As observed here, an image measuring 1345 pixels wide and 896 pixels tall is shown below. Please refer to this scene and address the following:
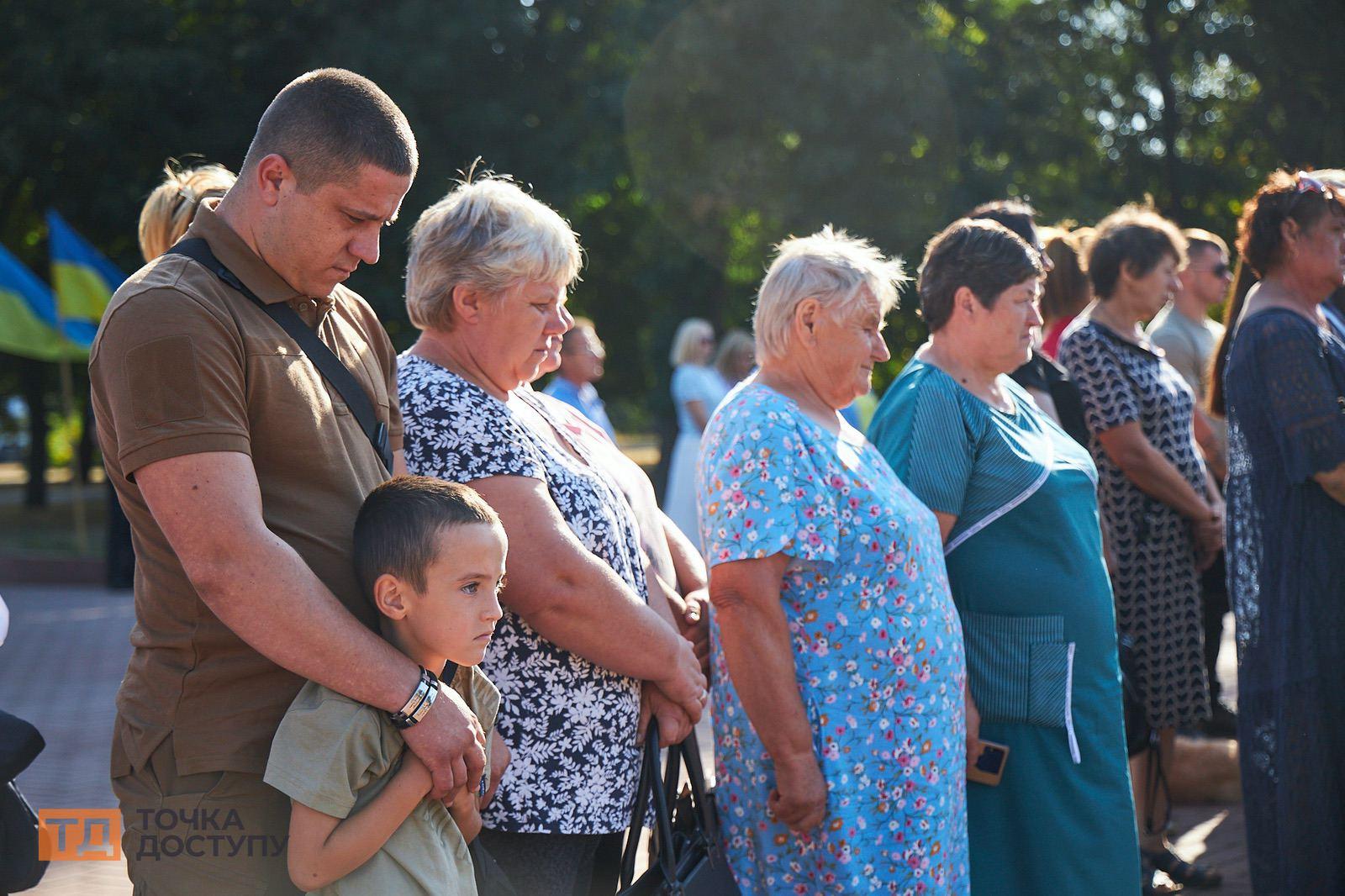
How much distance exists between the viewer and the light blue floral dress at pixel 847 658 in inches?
116

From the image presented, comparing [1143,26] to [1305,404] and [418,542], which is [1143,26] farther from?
[418,542]

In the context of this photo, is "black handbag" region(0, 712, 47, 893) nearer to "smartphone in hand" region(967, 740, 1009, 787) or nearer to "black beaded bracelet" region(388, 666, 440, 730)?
"black beaded bracelet" region(388, 666, 440, 730)

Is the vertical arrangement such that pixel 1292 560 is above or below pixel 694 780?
above

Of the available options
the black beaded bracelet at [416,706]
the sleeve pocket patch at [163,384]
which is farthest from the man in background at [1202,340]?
the sleeve pocket patch at [163,384]

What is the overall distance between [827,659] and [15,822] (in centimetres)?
169

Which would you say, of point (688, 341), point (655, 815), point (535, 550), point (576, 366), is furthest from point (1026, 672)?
point (688, 341)

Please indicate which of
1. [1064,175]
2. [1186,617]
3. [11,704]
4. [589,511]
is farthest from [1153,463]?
[1064,175]

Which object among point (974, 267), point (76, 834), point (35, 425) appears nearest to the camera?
point (974, 267)

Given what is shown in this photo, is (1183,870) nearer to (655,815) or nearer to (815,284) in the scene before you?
(655,815)

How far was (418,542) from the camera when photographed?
2.10 meters

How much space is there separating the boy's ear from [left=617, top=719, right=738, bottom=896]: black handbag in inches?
33.3

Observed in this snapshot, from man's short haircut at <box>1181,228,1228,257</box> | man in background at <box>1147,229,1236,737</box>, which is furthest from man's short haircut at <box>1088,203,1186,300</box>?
man's short haircut at <box>1181,228,1228,257</box>

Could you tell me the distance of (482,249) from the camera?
8.95ft

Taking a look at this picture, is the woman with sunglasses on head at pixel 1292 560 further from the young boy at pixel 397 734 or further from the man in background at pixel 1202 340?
the young boy at pixel 397 734
